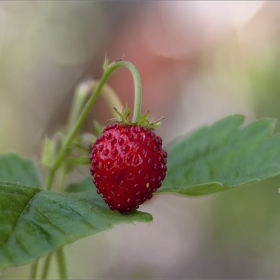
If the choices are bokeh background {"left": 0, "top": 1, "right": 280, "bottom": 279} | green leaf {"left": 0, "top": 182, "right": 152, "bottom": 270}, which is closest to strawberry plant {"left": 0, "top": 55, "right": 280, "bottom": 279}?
green leaf {"left": 0, "top": 182, "right": 152, "bottom": 270}

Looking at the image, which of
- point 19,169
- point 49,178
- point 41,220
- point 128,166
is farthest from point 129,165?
point 19,169

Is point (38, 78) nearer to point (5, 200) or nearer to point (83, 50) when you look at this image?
point (83, 50)

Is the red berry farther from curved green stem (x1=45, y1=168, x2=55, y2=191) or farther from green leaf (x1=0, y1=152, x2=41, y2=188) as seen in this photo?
green leaf (x1=0, y1=152, x2=41, y2=188)

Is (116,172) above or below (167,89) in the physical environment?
below

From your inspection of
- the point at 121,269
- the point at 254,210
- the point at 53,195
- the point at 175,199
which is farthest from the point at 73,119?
the point at 175,199

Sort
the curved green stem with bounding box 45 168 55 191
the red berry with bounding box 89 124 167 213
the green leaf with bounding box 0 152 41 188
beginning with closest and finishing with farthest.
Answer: the red berry with bounding box 89 124 167 213, the curved green stem with bounding box 45 168 55 191, the green leaf with bounding box 0 152 41 188

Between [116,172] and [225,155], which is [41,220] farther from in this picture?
[225,155]
